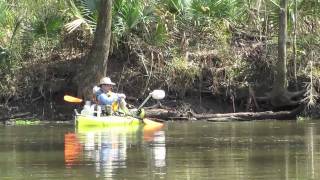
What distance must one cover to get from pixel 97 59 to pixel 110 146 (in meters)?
9.98

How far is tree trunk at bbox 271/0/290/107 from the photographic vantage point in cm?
2486

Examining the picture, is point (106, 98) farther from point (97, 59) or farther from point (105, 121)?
point (97, 59)

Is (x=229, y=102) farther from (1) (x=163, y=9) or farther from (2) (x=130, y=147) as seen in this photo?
(2) (x=130, y=147)

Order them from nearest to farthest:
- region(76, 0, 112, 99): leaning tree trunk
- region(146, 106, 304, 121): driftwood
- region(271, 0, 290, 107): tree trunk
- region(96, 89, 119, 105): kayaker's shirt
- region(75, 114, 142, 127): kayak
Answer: region(75, 114, 142, 127): kayak
region(96, 89, 119, 105): kayaker's shirt
region(146, 106, 304, 121): driftwood
region(271, 0, 290, 107): tree trunk
region(76, 0, 112, 99): leaning tree trunk

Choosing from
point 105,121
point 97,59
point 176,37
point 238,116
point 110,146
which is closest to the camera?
point 110,146

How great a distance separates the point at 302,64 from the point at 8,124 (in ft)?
33.5

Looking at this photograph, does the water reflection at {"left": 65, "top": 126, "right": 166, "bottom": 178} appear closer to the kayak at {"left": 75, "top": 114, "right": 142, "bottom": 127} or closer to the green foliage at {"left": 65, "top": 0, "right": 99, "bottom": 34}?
the kayak at {"left": 75, "top": 114, "right": 142, "bottom": 127}

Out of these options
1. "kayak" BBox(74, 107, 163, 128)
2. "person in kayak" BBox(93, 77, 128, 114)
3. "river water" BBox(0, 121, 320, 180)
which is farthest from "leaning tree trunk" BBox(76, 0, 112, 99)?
"river water" BBox(0, 121, 320, 180)

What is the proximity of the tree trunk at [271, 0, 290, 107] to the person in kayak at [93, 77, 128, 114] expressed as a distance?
5.29 metres

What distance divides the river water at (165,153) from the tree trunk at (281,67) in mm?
3813

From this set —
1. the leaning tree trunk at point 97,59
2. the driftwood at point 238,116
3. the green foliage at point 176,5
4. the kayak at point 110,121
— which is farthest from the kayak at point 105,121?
the green foliage at point 176,5

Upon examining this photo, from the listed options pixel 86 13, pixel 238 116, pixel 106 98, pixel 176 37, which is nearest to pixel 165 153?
pixel 106 98

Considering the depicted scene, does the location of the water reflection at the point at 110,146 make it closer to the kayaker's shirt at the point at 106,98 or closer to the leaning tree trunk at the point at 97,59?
the kayaker's shirt at the point at 106,98

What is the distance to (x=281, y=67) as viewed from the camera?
2502 centimetres
